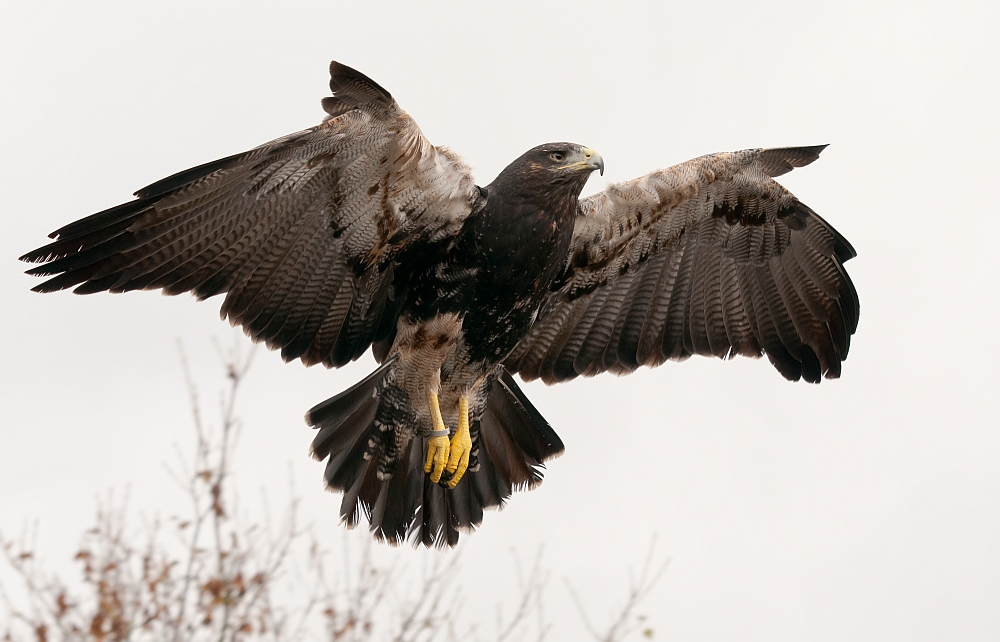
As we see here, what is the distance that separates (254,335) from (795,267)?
3.98 metres

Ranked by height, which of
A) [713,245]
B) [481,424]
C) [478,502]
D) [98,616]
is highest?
[713,245]

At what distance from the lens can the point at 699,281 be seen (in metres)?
8.94

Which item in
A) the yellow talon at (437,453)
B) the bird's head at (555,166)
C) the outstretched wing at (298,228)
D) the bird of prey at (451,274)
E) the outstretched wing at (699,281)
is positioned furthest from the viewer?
the yellow talon at (437,453)

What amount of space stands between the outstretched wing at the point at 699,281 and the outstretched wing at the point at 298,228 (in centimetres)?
155

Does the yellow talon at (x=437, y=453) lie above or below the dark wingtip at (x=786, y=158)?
below

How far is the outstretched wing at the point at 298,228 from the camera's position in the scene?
21.8ft

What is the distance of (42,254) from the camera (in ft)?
21.3

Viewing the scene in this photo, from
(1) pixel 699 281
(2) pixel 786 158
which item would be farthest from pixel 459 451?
(2) pixel 786 158

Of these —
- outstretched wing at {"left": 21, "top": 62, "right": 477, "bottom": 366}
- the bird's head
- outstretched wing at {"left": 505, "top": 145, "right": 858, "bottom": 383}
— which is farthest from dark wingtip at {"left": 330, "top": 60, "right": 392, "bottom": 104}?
outstretched wing at {"left": 505, "top": 145, "right": 858, "bottom": 383}

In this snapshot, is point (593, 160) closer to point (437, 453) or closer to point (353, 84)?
point (353, 84)

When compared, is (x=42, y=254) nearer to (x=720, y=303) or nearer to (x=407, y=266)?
(x=407, y=266)

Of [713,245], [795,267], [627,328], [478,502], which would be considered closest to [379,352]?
[478,502]

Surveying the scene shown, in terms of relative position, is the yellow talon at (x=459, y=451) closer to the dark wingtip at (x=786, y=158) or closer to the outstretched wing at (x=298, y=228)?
the outstretched wing at (x=298, y=228)

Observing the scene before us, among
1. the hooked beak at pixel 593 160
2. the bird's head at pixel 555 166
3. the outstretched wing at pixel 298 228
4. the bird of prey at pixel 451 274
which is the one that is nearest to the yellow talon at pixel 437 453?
the bird of prey at pixel 451 274
